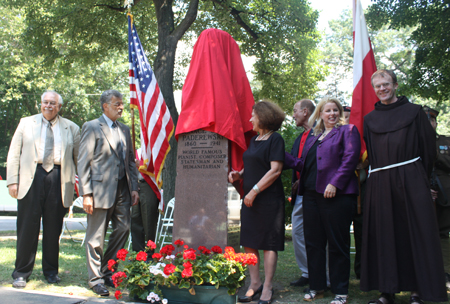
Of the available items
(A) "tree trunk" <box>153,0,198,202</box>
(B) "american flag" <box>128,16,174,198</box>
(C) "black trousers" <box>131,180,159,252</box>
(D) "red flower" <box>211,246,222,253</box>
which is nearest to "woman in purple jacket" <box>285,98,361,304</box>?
(D) "red flower" <box>211,246,222,253</box>

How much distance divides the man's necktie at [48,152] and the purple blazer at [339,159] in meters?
3.21

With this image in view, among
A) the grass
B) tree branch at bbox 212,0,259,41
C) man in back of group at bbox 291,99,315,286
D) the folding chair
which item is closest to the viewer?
the grass

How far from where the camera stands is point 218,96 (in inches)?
176

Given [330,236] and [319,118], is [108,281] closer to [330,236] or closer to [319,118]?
[330,236]

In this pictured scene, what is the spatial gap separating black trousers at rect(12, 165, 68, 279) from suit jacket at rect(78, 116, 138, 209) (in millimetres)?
504

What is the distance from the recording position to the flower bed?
358 cm

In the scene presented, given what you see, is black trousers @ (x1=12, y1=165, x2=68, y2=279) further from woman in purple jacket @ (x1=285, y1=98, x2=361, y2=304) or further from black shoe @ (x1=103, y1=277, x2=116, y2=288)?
woman in purple jacket @ (x1=285, y1=98, x2=361, y2=304)

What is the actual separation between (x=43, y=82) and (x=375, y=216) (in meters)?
22.9

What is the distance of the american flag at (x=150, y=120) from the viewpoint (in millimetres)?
5031

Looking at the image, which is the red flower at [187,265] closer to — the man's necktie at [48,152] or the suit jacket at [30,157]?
the suit jacket at [30,157]

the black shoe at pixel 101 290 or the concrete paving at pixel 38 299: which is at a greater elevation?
the concrete paving at pixel 38 299

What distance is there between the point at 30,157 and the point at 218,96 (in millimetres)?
2398

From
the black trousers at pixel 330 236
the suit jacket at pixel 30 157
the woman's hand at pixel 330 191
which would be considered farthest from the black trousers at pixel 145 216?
the woman's hand at pixel 330 191

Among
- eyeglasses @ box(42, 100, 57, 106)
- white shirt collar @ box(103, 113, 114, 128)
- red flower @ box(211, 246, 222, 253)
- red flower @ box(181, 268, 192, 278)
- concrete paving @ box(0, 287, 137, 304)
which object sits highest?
eyeglasses @ box(42, 100, 57, 106)
